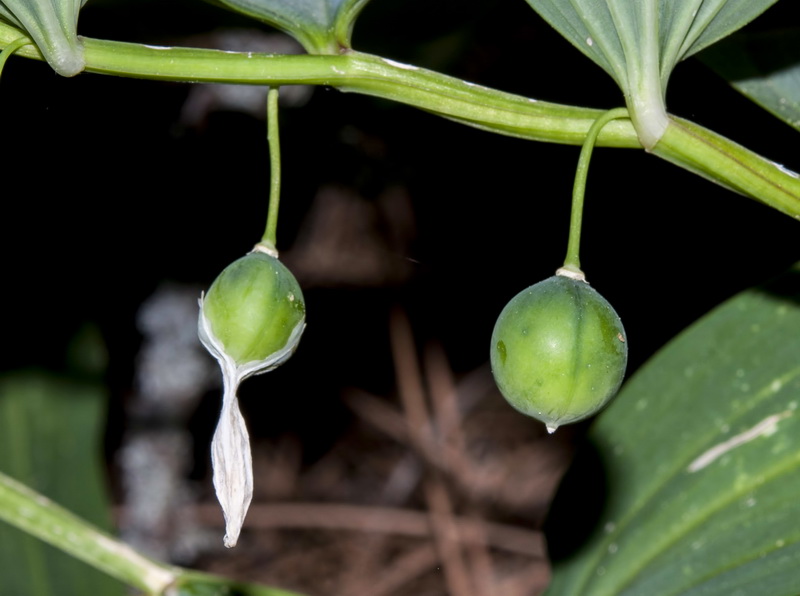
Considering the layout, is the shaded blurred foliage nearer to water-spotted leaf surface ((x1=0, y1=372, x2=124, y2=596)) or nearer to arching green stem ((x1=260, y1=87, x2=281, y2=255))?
water-spotted leaf surface ((x1=0, y1=372, x2=124, y2=596))

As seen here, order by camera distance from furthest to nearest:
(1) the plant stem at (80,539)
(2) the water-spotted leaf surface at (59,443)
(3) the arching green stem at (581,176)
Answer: (2) the water-spotted leaf surface at (59,443) < (1) the plant stem at (80,539) < (3) the arching green stem at (581,176)

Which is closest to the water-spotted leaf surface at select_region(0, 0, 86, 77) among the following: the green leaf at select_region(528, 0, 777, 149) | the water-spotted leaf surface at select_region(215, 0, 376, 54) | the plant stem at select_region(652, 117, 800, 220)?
the water-spotted leaf surface at select_region(215, 0, 376, 54)

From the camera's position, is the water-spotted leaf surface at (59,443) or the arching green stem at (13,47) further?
the water-spotted leaf surface at (59,443)

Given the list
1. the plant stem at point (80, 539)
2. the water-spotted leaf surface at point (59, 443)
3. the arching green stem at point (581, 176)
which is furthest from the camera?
the water-spotted leaf surface at point (59, 443)

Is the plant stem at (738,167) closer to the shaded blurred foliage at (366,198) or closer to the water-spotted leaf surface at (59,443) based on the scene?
the shaded blurred foliage at (366,198)

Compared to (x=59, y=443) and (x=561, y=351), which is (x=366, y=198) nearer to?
(x=59, y=443)

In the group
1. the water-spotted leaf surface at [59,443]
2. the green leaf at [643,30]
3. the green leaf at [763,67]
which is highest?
the water-spotted leaf surface at [59,443]

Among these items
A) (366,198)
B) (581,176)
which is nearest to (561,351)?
(581,176)

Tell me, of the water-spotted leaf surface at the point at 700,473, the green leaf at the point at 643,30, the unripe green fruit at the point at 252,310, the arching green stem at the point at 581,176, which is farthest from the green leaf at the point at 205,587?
the green leaf at the point at 643,30
